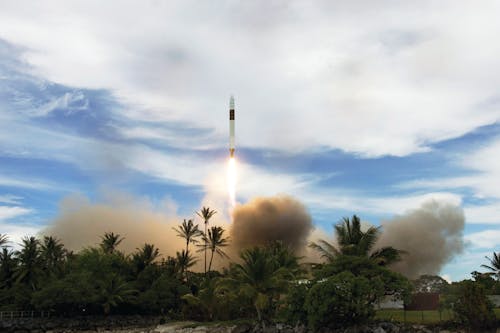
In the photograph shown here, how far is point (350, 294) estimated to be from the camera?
4288 centimetres

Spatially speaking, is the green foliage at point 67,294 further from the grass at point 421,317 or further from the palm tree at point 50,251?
the grass at point 421,317

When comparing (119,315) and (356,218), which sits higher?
(356,218)

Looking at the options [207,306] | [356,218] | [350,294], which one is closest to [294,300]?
[350,294]

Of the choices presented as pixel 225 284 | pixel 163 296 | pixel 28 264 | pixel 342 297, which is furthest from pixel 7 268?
pixel 342 297

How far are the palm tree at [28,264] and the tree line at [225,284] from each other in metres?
0.14

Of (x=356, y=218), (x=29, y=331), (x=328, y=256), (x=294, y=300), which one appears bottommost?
(x=29, y=331)

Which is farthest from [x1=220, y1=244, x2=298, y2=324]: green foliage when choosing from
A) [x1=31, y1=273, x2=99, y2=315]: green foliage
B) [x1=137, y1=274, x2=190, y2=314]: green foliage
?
[x1=137, y1=274, x2=190, y2=314]: green foliage

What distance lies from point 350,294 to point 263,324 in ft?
39.8

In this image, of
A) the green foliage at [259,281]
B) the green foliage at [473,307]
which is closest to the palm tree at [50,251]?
the green foliage at [259,281]

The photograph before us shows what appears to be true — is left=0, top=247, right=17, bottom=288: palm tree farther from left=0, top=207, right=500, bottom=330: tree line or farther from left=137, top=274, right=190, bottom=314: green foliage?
left=137, top=274, right=190, bottom=314: green foliage

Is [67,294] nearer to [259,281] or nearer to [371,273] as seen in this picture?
[259,281]

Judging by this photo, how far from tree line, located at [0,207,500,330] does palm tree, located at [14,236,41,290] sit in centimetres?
14

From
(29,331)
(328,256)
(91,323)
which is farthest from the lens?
(91,323)

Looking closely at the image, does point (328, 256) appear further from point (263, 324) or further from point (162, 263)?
point (162, 263)
